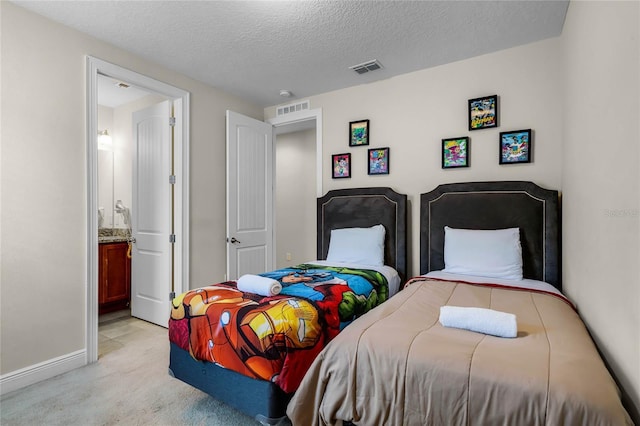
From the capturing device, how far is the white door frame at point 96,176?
2564 millimetres

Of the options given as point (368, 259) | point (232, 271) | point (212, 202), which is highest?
point (212, 202)

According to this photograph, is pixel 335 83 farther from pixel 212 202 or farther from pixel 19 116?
pixel 19 116

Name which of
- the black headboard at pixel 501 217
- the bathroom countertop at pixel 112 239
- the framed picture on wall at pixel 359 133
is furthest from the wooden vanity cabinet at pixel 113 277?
the black headboard at pixel 501 217

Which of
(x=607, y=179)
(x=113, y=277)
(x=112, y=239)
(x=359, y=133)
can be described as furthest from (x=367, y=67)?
(x=113, y=277)

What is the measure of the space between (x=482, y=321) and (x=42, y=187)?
298 centimetres

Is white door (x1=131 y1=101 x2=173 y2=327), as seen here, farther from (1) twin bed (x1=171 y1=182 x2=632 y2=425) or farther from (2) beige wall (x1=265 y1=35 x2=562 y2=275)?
(2) beige wall (x1=265 y1=35 x2=562 y2=275)

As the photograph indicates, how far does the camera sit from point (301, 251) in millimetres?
5145

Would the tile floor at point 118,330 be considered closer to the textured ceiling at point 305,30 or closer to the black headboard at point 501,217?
the textured ceiling at point 305,30

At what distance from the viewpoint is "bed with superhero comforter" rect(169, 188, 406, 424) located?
1570 mm

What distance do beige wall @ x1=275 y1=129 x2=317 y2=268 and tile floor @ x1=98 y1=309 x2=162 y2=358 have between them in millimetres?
2293

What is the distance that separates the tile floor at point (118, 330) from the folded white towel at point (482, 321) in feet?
9.36

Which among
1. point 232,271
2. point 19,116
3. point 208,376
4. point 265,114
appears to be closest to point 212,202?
point 232,271

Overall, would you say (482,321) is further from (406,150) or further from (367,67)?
(367,67)

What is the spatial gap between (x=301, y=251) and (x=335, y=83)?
2.67 m
